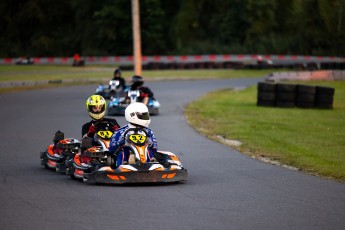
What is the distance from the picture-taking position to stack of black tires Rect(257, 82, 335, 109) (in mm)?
25047

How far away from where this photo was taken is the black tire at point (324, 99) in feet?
82.5

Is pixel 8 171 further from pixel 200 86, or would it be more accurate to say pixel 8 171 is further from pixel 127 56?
pixel 127 56

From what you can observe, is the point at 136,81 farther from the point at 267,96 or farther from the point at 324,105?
the point at 324,105

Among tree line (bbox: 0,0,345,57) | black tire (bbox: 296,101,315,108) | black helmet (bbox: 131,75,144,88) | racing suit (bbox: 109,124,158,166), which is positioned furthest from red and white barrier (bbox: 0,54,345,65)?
racing suit (bbox: 109,124,158,166)

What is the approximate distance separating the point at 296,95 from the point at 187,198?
660 inches

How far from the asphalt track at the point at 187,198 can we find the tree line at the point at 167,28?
51.1 metres

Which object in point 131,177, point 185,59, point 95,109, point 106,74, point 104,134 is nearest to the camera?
point 131,177

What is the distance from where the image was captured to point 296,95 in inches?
1002

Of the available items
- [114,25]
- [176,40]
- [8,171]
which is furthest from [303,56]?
[8,171]

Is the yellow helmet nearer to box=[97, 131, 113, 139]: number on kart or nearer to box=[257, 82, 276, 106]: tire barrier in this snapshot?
box=[97, 131, 113, 139]: number on kart

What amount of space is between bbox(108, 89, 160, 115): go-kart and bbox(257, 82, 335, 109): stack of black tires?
468 centimetres

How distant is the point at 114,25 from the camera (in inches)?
2736

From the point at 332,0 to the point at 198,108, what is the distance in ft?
128

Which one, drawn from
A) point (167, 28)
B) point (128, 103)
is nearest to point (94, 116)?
point (128, 103)
